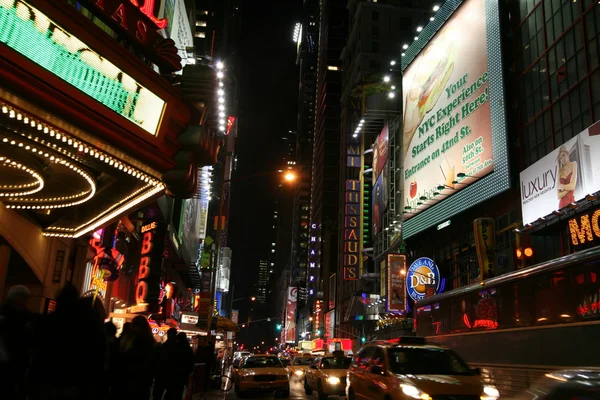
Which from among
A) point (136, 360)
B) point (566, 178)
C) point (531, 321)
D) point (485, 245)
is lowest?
point (136, 360)

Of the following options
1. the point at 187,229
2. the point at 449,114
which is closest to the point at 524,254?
the point at 449,114

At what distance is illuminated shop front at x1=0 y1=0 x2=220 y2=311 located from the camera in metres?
7.80

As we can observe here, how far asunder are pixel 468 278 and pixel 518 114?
10.3 m

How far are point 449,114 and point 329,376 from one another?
2009cm

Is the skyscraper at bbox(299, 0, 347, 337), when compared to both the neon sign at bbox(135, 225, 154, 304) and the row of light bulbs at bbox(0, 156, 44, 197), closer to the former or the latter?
the neon sign at bbox(135, 225, 154, 304)

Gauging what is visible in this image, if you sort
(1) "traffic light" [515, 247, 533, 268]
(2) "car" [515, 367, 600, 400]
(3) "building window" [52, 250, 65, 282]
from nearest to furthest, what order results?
1. (2) "car" [515, 367, 600, 400]
2. (3) "building window" [52, 250, 65, 282]
3. (1) "traffic light" [515, 247, 533, 268]

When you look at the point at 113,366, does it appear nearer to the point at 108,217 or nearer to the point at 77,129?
the point at 77,129

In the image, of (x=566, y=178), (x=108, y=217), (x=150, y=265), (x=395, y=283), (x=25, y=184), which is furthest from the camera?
(x=395, y=283)

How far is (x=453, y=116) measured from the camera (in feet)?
103

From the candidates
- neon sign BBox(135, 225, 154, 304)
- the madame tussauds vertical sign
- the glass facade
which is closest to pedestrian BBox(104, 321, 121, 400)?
neon sign BBox(135, 225, 154, 304)

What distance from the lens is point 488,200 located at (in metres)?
27.5

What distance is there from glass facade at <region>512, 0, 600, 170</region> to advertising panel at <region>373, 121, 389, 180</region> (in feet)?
66.0

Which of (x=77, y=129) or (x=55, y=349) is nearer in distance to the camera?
(x=55, y=349)

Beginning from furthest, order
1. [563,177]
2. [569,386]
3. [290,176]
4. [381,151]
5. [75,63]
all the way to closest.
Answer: [381,151]
[290,176]
[563,177]
[75,63]
[569,386]
